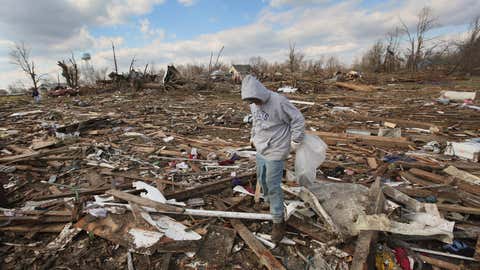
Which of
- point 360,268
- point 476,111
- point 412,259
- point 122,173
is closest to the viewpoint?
point 360,268

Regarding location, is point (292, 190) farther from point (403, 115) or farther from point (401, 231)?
point (403, 115)

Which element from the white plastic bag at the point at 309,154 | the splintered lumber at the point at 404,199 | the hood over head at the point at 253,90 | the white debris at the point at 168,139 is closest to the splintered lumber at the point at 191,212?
the white plastic bag at the point at 309,154

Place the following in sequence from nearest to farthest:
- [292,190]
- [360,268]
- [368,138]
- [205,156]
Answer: [360,268], [292,190], [205,156], [368,138]

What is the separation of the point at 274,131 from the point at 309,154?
0.60m

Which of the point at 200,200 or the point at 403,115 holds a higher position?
the point at 403,115

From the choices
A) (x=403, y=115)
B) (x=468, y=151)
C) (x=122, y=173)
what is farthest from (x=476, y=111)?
(x=122, y=173)

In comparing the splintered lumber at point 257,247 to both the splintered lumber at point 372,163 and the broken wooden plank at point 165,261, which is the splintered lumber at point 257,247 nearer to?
the broken wooden plank at point 165,261

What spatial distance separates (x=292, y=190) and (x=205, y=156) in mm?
2546

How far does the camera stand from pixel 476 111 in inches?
352

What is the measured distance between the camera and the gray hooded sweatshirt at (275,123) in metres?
2.46

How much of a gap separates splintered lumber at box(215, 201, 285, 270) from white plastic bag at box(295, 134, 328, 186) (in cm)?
96

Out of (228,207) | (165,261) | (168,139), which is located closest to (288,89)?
(168,139)

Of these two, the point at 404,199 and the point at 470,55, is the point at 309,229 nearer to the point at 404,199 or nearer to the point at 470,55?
the point at 404,199

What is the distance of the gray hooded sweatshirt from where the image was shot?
2465mm
